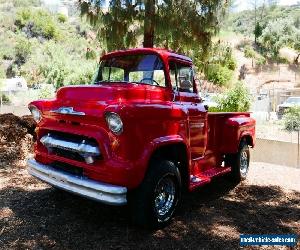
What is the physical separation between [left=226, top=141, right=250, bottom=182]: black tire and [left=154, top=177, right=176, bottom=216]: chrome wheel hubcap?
8.07 ft

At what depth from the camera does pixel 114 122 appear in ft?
14.7

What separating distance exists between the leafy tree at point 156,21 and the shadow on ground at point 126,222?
14.3 feet

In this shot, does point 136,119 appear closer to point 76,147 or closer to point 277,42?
point 76,147

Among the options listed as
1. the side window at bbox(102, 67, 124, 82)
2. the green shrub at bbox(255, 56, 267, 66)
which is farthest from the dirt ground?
the green shrub at bbox(255, 56, 267, 66)

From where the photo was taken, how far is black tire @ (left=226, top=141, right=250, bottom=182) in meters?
7.48

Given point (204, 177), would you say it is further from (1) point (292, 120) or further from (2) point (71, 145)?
(1) point (292, 120)

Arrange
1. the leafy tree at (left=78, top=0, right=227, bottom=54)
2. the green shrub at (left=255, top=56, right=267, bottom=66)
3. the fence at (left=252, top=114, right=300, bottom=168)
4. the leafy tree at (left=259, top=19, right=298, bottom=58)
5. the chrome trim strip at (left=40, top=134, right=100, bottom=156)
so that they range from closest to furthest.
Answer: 1. the chrome trim strip at (left=40, top=134, right=100, bottom=156)
2. the leafy tree at (left=78, top=0, right=227, bottom=54)
3. the fence at (left=252, top=114, right=300, bottom=168)
4. the green shrub at (left=255, top=56, right=267, bottom=66)
5. the leafy tree at (left=259, top=19, right=298, bottom=58)

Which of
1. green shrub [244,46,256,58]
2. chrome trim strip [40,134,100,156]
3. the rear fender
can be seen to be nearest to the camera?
chrome trim strip [40,134,100,156]

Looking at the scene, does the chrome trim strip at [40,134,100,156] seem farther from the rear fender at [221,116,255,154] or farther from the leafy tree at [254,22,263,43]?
the leafy tree at [254,22,263,43]

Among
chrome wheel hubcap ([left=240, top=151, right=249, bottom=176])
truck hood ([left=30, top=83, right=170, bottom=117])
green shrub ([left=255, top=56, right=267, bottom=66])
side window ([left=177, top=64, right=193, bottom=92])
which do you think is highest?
green shrub ([left=255, top=56, right=267, bottom=66])

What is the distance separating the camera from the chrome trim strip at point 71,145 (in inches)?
181

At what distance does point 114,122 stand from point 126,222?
1.55 meters

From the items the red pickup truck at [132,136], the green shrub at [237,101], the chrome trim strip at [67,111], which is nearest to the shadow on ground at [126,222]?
the red pickup truck at [132,136]

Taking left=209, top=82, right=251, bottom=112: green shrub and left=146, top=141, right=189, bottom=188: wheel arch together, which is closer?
left=146, top=141, right=189, bottom=188: wheel arch
